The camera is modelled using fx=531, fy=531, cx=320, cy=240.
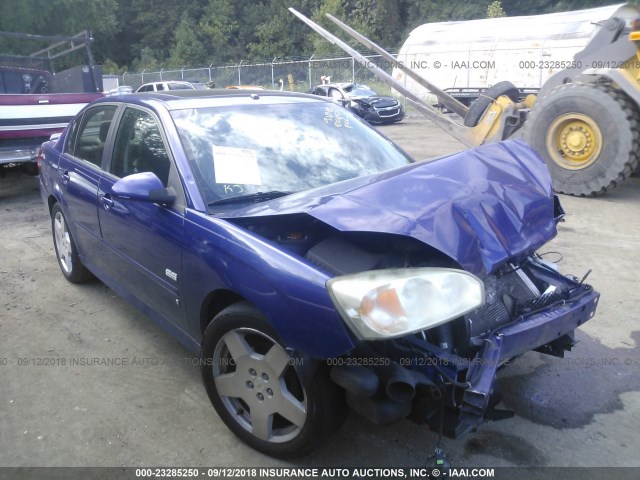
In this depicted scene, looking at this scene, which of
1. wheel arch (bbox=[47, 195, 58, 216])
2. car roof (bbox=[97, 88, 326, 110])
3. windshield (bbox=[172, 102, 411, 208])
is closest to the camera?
windshield (bbox=[172, 102, 411, 208])

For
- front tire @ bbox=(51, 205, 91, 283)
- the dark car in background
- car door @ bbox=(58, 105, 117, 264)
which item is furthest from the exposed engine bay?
the dark car in background

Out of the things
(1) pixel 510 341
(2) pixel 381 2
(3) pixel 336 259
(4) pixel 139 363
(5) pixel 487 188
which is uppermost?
(2) pixel 381 2

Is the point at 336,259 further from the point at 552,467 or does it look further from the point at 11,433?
the point at 11,433

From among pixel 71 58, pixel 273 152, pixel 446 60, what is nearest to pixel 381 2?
pixel 446 60

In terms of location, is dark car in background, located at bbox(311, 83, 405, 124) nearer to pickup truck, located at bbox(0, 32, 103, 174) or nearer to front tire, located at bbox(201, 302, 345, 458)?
pickup truck, located at bbox(0, 32, 103, 174)

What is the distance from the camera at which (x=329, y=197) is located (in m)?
2.60

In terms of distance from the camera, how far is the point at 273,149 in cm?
327

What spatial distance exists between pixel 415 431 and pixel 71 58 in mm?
12451

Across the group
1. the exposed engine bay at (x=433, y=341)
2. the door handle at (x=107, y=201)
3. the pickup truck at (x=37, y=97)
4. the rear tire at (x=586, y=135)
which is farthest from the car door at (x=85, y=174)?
the rear tire at (x=586, y=135)

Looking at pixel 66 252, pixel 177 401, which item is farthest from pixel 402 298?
pixel 66 252

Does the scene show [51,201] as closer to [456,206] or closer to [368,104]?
[456,206]

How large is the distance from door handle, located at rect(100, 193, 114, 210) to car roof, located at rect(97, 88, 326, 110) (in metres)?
0.68

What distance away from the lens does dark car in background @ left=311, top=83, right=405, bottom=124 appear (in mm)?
18844

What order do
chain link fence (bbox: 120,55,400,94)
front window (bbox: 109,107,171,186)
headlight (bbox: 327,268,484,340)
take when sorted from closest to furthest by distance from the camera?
headlight (bbox: 327,268,484,340) → front window (bbox: 109,107,171,186) → chain link fence (bbox: 120,55,400,94)
